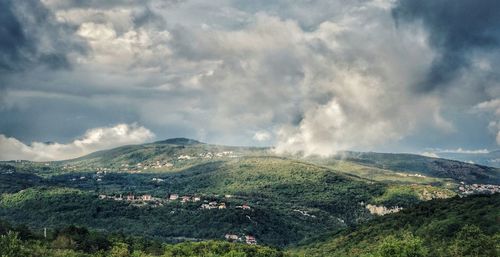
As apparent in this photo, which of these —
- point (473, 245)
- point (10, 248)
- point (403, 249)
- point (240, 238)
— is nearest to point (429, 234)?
point (473, 245)

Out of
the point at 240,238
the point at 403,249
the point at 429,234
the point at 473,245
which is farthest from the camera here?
the point at 240,238

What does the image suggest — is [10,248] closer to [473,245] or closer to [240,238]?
[473,245]

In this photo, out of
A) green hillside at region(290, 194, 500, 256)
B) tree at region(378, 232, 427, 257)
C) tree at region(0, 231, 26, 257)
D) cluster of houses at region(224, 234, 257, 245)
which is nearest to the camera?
tree at region(0, 231, 26, 257)

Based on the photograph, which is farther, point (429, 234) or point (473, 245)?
point (429, 234)

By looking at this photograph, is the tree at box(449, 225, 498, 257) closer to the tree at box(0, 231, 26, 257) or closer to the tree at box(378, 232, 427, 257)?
the tree at box(378, 232, 427, 257)

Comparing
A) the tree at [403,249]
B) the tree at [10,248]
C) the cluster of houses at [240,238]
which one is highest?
the tree at [10,248]

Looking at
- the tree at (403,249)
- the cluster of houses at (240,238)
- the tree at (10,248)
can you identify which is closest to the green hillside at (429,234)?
the tree at (403,249)

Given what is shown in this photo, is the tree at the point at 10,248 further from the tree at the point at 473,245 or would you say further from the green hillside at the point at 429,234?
the tree at the point at 473,245

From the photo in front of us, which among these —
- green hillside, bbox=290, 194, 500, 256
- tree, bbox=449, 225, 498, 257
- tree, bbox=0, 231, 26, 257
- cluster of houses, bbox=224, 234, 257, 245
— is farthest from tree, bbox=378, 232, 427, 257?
cluster of houses, bbox=224, 234, 257, 245

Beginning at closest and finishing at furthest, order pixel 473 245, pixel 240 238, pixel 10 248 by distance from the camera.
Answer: pixel 10 248 → pixel 473 245 → pixel 240 238

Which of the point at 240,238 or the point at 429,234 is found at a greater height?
the point at 429,234

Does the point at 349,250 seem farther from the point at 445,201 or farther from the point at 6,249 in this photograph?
the point at 6,249

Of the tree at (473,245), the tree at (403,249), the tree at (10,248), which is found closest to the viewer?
the tree at (10,248)
